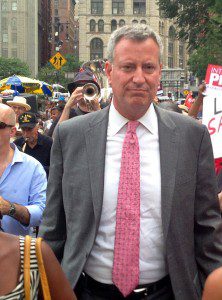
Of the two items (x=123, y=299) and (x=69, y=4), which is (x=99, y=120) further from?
(x=69, y=4)

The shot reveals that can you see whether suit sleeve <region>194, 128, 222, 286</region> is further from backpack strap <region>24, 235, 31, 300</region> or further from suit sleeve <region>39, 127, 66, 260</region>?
backpack strap <region>24, 235, 31, 300</region>

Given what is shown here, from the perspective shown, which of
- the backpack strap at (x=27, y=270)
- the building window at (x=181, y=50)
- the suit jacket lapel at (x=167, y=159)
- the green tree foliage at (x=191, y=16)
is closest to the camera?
the backpack strap at (x=27, y=270)

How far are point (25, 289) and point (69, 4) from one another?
158m

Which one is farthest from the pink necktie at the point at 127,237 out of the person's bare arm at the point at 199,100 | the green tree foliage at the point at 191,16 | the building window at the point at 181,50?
the building window at the point at 181,50

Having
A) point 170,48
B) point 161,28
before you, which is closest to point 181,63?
point 170,48

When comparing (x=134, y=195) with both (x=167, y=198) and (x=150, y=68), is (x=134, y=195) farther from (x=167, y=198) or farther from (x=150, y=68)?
(x=150, y=68)

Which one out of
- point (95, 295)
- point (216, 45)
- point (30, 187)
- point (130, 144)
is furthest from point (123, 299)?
point (216, 45)

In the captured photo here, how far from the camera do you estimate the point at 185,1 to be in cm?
3209

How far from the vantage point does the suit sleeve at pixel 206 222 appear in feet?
10.4

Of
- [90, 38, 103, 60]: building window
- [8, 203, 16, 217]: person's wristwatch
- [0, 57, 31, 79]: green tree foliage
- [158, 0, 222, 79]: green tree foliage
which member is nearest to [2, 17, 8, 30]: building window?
[0, 57, 31, 79]: green tree foliage

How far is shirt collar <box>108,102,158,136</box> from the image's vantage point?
10.7ft

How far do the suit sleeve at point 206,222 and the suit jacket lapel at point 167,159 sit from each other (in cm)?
14

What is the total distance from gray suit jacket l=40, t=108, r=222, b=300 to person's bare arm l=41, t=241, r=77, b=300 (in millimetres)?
608

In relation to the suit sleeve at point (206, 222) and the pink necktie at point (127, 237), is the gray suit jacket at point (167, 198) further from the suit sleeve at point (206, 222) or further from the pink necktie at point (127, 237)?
the pink necktie at point (127, 237)
